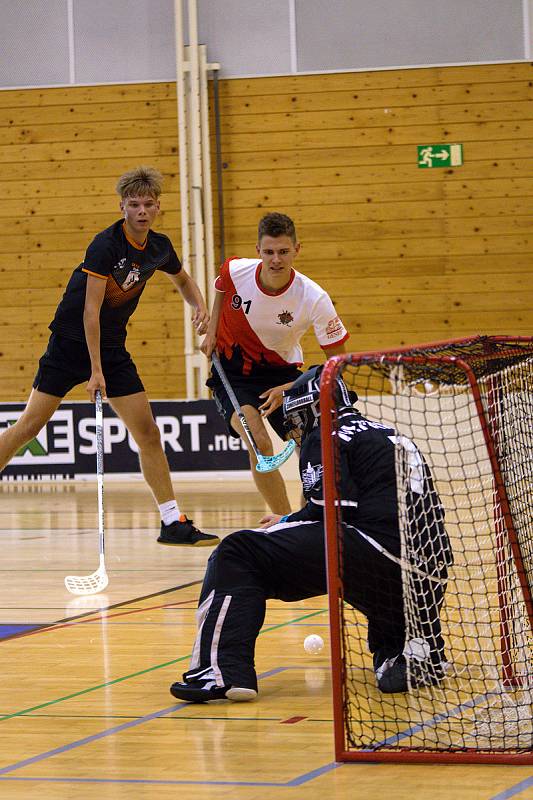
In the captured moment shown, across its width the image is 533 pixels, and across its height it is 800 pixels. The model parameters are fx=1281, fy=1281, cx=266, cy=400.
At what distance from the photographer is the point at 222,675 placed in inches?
Result: 140

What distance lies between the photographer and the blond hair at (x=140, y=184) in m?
5.98

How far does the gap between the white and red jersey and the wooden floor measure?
3.74 ft

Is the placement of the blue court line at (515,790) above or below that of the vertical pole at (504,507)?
below

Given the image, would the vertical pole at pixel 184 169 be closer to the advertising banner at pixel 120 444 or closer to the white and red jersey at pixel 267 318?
the advertising banner at pixel 120 444

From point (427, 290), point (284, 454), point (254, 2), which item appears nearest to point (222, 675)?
point (284, 454)

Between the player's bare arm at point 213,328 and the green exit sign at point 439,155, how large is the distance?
272 inches

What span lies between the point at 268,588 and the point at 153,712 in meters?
0.47

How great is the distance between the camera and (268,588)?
12.1 ft

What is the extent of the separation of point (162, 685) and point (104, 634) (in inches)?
37.8

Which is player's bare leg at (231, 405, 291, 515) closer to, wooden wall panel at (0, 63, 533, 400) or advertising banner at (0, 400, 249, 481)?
advertising banner at (0, 400, 249, 481)

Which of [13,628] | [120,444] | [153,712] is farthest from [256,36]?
[153,712]

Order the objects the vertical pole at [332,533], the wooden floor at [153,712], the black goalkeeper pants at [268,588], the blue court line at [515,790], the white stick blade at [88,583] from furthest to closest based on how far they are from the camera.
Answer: the white stick blade at [88,583]
the black goalkeeper pants at [268,588]
the vertical pole at [332,533]
the wooden floor at [153,712]
the blue court line at [515,790]

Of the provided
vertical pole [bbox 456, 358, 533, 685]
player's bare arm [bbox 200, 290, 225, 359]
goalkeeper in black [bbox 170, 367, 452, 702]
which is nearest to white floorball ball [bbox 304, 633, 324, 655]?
goalkeeper in black [bbox 170, 367, 452, 702]

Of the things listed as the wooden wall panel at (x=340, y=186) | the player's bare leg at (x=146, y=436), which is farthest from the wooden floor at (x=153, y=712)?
the wooden wall panel at (x=340, y=186)
